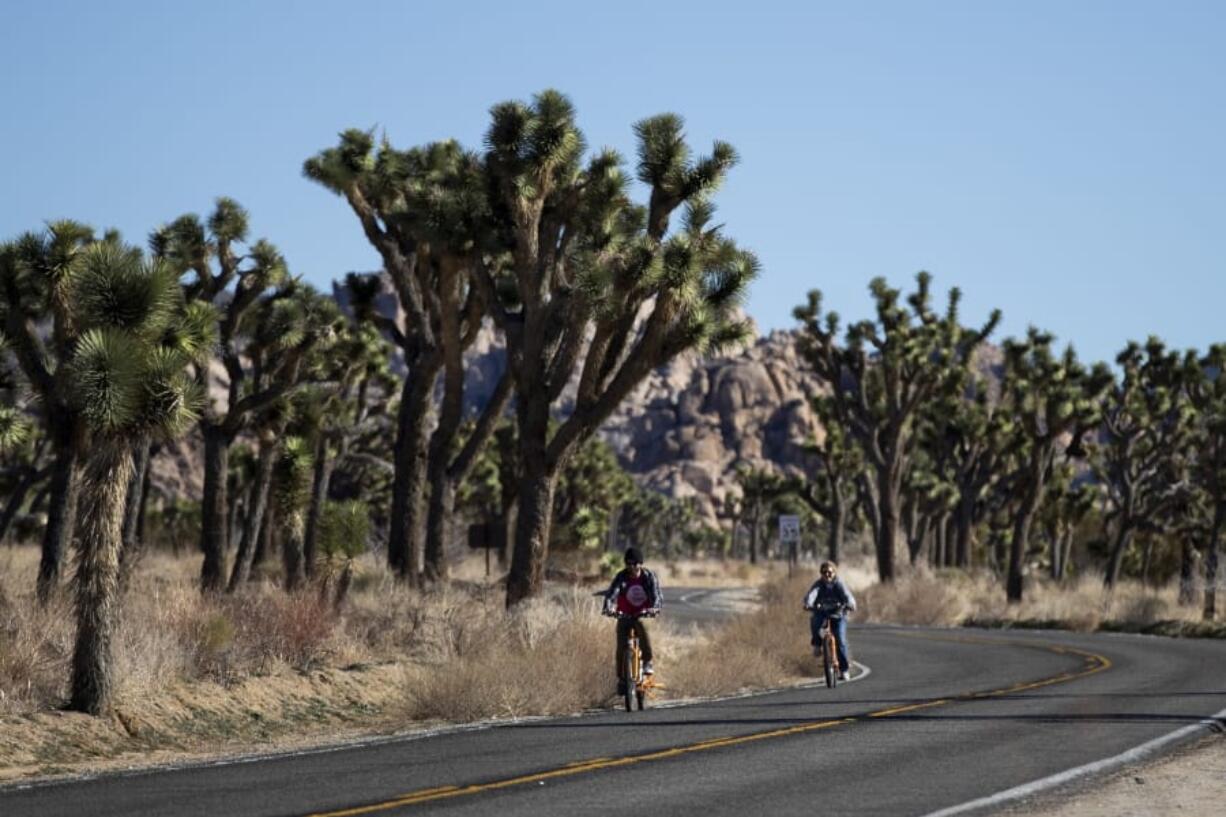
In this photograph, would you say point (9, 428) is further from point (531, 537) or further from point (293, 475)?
point (531, 537)

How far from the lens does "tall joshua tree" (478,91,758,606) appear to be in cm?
2356

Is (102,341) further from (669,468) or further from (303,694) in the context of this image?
(669,468)

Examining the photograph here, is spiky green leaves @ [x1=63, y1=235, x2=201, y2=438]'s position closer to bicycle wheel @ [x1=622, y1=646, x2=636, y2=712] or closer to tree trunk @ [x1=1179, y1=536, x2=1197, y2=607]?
bicycle wheel @ [x1=622, y1=646, x2=636, y2=712]

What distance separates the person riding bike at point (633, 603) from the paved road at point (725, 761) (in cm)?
62

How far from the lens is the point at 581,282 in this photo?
2356cm

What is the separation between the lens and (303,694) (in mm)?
18375

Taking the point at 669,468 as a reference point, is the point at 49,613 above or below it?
below

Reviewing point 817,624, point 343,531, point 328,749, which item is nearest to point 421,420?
point 343,531

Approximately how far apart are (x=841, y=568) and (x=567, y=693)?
137ft

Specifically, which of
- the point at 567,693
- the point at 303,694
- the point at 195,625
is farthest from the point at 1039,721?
the point at 195,625

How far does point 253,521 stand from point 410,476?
3.92 metres

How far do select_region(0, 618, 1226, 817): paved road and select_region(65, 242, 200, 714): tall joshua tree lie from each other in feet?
9.83

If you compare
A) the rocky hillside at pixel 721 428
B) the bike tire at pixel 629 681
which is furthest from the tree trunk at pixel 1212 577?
the rocky hillside at pixel 721 428

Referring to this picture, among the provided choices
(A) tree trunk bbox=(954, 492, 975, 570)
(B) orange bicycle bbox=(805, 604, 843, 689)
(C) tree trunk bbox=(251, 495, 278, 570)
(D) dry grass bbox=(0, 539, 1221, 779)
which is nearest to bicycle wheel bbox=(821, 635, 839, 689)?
(B) orange bicycle bbox=(805, 604, 843, 689)
